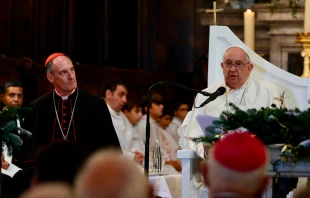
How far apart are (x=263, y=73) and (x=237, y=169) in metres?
5.73

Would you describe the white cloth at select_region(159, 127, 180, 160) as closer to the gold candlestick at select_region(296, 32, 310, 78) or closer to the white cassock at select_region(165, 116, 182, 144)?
the white cassock at select_region(165, 116, 182, 144)

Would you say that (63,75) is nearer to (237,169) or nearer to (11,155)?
(11,155)

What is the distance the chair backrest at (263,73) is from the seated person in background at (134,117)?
4.18 meters

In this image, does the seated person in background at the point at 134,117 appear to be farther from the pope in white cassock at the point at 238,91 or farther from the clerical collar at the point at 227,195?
the clerical collar at the point at 227,195

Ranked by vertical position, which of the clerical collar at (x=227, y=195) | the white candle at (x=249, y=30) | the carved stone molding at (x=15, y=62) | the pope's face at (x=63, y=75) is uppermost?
the white candle at (x=249, y=30)

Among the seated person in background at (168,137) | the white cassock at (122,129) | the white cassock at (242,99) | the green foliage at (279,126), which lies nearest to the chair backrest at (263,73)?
the white cassock at (242,99)

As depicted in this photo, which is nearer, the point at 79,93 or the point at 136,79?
the point at 79,93

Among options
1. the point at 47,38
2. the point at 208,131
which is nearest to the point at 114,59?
the point at 47,38

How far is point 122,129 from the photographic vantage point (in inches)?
526

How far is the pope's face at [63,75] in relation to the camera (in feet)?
29.2

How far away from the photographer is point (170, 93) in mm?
17047

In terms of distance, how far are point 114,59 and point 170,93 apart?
114cm

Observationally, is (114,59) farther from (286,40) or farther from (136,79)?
(286,40)

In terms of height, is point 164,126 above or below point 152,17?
below
